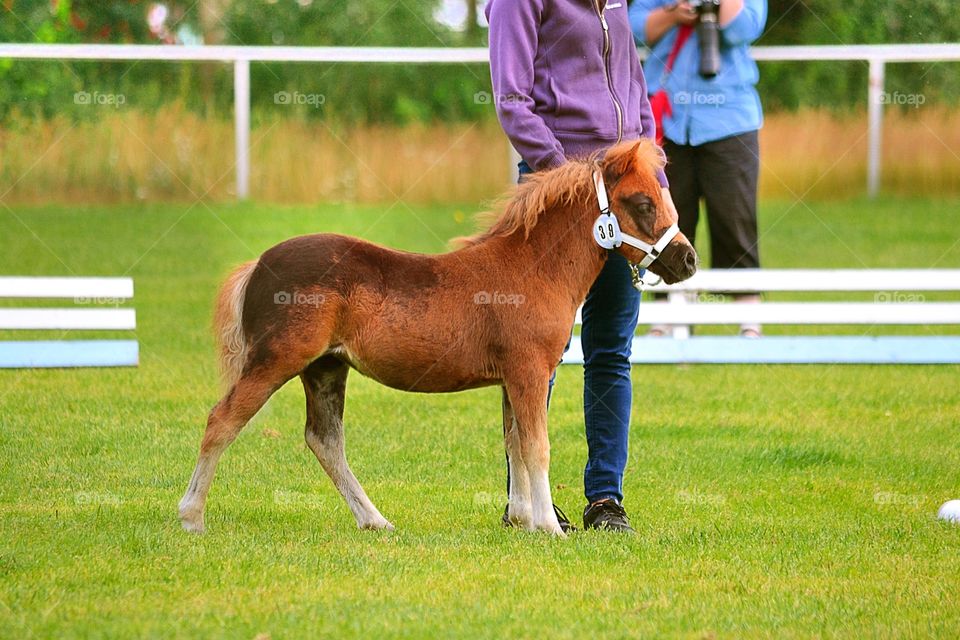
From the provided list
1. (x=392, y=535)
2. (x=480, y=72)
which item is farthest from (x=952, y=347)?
(x=480, y=72)

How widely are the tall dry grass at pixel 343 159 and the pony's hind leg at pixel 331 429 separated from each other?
10.3 metres

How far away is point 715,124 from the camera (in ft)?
34.1

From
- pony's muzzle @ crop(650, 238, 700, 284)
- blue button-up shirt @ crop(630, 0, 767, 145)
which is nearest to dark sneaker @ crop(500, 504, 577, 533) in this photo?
pony's muzzle @ crop(650, 238, 700, 284)

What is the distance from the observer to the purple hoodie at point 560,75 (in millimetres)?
5926

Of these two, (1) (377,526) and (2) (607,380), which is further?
(2) (607,380)

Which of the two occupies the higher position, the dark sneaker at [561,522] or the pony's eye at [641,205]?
the pony's eye at [641,205]

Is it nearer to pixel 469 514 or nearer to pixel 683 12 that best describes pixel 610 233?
pixel 469 514

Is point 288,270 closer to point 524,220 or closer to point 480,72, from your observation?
point 524,220

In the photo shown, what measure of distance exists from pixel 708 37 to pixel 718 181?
113cm

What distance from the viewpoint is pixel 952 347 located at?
1055 centimetres

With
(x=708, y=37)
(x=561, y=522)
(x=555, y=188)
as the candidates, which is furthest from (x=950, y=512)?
(x=708, y=37)

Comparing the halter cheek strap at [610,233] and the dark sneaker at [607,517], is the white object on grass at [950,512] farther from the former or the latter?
the halter cheek strap at [610,233]

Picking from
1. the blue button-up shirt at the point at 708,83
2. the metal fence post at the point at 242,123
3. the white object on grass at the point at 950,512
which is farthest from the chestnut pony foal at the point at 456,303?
the metal fence post at the point at 242,123

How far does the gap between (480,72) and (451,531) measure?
15274 millimetres
